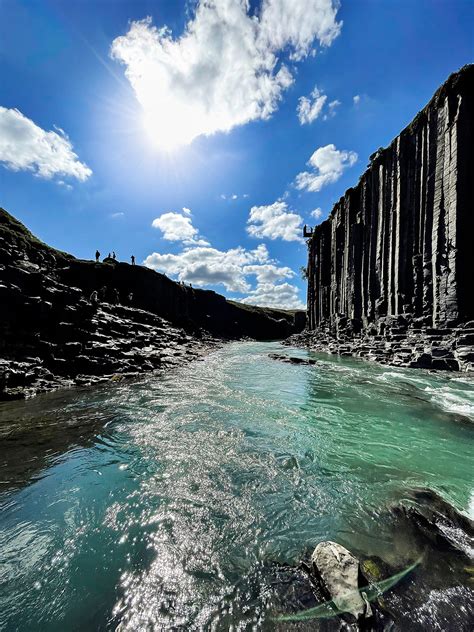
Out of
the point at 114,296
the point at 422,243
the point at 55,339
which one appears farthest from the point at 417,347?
the point at 114,296

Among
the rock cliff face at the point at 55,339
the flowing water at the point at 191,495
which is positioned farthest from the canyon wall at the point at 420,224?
the rock cliff face at the point at 55,339

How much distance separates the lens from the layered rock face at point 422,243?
22.8 m

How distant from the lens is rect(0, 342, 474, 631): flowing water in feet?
11.5

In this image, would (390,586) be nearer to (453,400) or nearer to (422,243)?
(453,400)

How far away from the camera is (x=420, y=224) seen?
28.4 m

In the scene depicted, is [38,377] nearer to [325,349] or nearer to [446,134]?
[325,349]

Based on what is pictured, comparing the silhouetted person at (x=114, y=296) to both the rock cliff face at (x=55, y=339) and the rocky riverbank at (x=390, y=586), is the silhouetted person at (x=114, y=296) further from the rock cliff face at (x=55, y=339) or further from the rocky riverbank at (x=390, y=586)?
the rocky riverbank at (x=390, y=586)

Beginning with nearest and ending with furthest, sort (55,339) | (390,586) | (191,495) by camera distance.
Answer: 1. (390,586)
2. (191,495)
3. (55,339)

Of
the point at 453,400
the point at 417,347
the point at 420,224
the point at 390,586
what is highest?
the point at 420,224

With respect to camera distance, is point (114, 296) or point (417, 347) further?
point (114, 296)

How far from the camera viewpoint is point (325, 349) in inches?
1526

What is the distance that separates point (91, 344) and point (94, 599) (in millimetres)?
19083

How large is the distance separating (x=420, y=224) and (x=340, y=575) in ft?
108

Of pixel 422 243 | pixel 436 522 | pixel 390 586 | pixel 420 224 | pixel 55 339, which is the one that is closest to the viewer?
pixel 390 586
